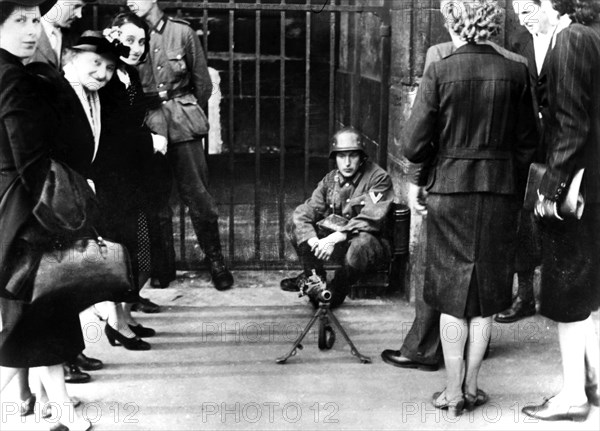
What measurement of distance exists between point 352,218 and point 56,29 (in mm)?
2435

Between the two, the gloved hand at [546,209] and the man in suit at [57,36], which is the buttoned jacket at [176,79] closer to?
the man in suit at [57,36]

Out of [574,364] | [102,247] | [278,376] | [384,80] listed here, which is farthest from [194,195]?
A: [574,364]

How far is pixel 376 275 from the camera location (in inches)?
257

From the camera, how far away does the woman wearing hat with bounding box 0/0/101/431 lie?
161 inches

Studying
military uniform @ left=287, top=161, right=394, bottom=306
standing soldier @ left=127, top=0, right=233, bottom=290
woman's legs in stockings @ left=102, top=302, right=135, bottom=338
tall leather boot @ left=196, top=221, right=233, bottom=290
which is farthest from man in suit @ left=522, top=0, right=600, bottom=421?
standing soldier @ left=127, top=0, right=233, bottom=290

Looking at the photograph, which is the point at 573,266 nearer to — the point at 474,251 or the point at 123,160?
the point at 474,251

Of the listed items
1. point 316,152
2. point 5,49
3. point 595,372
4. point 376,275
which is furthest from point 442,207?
point 316,152

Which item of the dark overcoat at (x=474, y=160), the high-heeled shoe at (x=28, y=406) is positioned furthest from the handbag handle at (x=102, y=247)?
the dark overcoat at (x=474, y=160)

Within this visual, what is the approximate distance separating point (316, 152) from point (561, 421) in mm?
6258

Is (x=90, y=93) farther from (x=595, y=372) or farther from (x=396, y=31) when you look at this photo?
(x=595, y=372)

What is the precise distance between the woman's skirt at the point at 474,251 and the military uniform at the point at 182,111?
2.58 metres

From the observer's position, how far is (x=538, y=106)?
15.2ft

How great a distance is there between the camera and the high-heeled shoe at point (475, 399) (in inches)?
186

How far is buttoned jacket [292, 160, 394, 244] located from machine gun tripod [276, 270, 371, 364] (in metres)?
0.47
